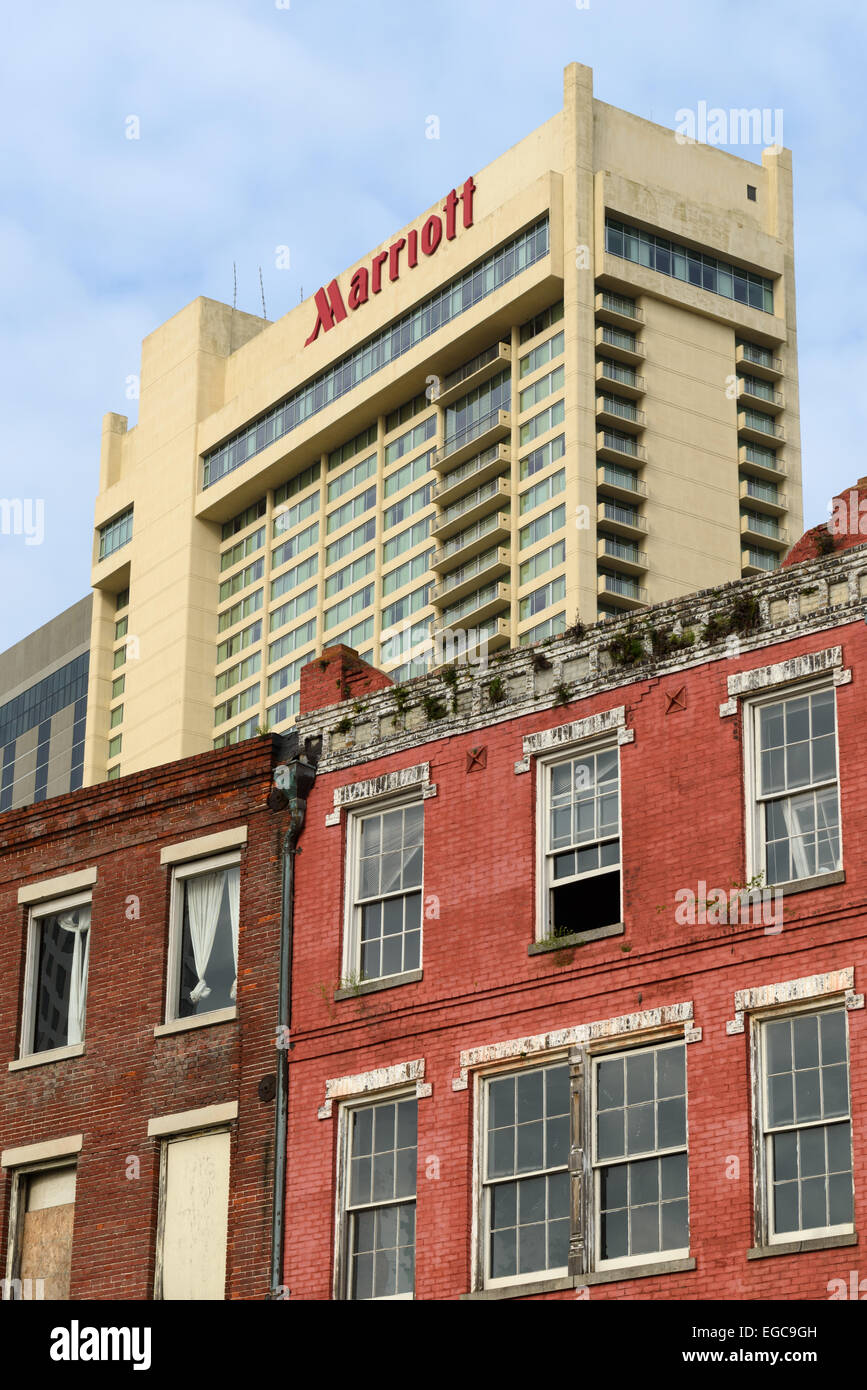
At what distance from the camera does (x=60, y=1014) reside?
30812 mm

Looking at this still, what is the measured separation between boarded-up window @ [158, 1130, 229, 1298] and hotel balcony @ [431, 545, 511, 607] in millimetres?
87912

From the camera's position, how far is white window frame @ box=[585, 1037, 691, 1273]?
2375 centimetres

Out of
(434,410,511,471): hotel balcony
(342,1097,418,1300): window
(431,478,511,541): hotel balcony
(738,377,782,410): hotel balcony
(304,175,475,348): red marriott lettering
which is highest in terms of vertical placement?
(304,175,475,348): red marriott lettering

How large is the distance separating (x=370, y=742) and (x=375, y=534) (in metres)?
99.2

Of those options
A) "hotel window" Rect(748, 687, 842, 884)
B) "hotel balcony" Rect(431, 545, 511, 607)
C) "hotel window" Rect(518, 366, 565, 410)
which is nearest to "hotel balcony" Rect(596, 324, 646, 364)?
"hotel window" Rect(518, 366, 565, 410)

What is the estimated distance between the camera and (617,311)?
380 feet

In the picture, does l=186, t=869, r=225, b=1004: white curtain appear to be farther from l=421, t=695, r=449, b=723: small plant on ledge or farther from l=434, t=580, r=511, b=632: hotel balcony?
l=434, t=580, r=511, b=632: hotel balcony

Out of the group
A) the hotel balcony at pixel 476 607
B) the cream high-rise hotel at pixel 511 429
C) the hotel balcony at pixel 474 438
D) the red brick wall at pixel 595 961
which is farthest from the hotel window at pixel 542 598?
the red brick wall at pixel 595 961

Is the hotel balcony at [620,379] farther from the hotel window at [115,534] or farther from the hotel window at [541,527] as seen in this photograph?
the hotel window at [115,534]

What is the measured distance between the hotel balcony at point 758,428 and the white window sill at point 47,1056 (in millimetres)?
92108

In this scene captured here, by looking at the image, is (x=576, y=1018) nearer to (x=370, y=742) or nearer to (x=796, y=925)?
(x=796, y=925)

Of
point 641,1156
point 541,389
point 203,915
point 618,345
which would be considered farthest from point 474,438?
point 641,1156

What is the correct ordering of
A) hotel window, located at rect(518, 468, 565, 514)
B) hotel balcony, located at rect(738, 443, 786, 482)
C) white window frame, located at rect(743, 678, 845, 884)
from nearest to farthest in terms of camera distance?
white window frame, located at rect(743, 678, 845, 884) < hotel window, located at rect(518, 468, 565, 514) < hotel balcony, located at rect(738, 443, 786, 482)
